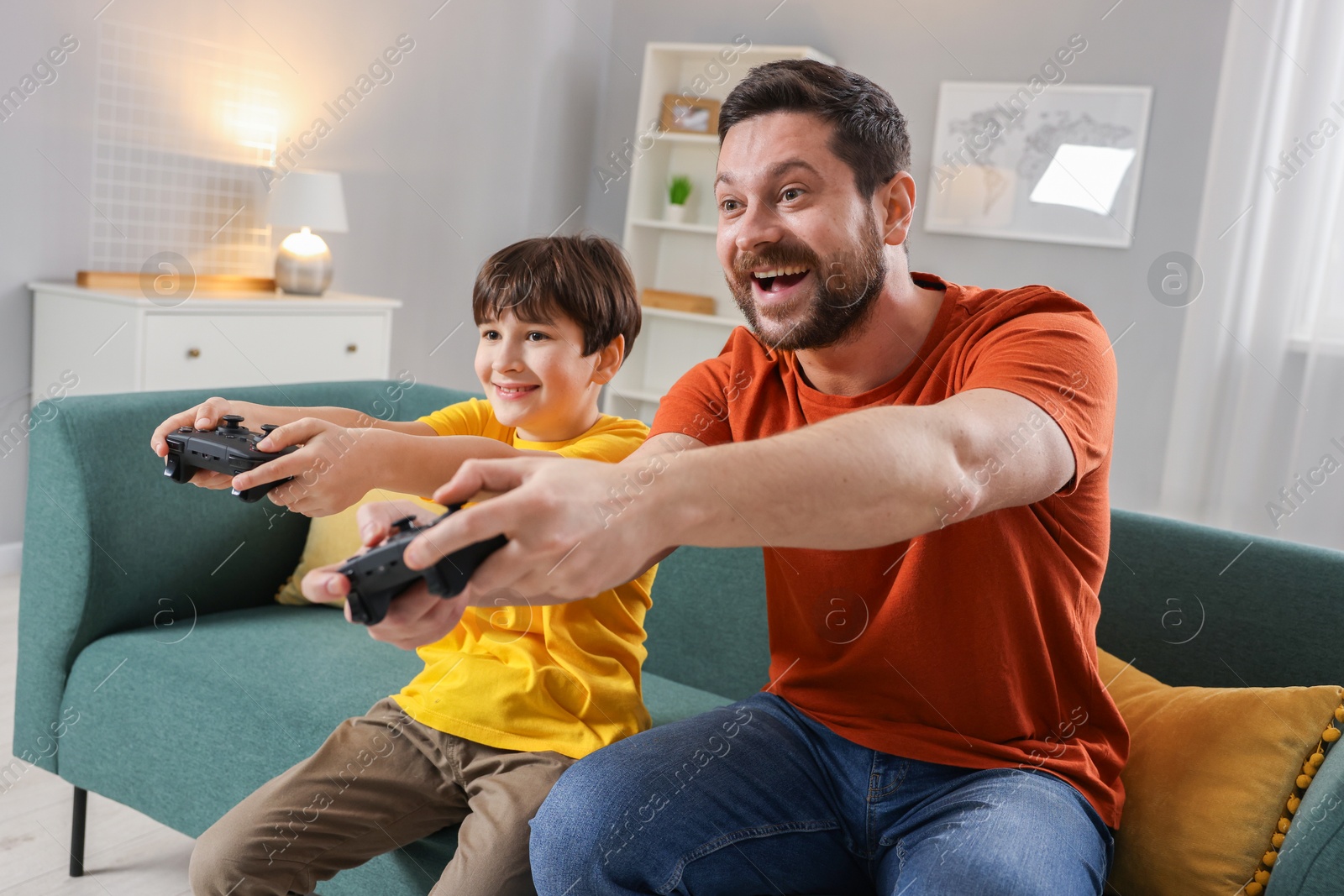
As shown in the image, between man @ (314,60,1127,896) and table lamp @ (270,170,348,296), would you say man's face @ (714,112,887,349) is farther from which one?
table lamp @ (270,170,348,296)

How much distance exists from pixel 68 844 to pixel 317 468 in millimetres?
1161

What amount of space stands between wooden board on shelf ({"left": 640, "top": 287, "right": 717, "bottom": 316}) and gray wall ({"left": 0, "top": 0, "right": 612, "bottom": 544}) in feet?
2.10

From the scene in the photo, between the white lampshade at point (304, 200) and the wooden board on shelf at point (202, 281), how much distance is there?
0.21m

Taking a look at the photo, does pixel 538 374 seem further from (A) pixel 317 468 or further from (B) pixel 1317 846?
(B) pixel 1317 846

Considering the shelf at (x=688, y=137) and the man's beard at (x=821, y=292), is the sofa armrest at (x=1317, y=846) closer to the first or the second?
the man's beard at (x=821, y=292)

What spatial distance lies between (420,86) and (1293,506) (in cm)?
354

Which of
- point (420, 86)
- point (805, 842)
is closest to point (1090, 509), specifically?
point (805, 842)

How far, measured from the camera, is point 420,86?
164 inches

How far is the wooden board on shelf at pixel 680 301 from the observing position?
15.0 ft

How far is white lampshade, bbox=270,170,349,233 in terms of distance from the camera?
3.46 meters

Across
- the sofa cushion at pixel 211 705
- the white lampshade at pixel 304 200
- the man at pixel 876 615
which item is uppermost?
the white lampshade at pixel 304 200

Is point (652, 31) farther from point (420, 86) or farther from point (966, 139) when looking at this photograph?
point (966, 139)

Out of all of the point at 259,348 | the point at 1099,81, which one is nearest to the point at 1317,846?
the point at 259,348

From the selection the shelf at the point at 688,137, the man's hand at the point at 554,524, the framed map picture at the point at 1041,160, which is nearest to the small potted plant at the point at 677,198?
the shelf at the point at 688,137
